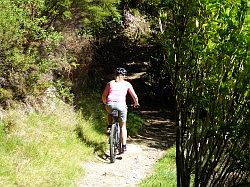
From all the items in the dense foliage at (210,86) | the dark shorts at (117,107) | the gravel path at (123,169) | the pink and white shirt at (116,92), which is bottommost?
the gravel path at (123,169)

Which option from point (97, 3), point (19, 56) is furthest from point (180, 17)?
point (97, 3)

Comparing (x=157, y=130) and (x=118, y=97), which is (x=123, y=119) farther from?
(x=157, y=130)

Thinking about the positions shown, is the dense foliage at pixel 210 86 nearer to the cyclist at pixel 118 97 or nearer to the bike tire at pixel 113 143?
the bike tire at pixel 113 143

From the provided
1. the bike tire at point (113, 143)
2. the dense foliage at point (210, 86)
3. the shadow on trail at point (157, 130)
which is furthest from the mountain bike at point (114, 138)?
the dense foliage at point (210, 86)

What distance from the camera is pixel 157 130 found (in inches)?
559

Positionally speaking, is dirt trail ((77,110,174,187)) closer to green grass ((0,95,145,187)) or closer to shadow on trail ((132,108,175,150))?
shadow on trail ((132,108,175,150))

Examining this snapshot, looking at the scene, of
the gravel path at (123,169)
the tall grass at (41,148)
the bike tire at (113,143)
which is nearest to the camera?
the tall grass at (41,148)

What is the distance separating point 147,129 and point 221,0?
9895 mm

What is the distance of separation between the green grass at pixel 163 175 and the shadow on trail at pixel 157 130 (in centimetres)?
160

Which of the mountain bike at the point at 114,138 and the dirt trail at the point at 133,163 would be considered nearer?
the dirt trail at the point at 133,163

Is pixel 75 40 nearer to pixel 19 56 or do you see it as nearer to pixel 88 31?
pixel 88 31

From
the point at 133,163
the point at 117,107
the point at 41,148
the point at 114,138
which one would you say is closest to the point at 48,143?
the point at 41,148

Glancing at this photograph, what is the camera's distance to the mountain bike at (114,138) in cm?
978

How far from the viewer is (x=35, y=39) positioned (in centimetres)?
1038
